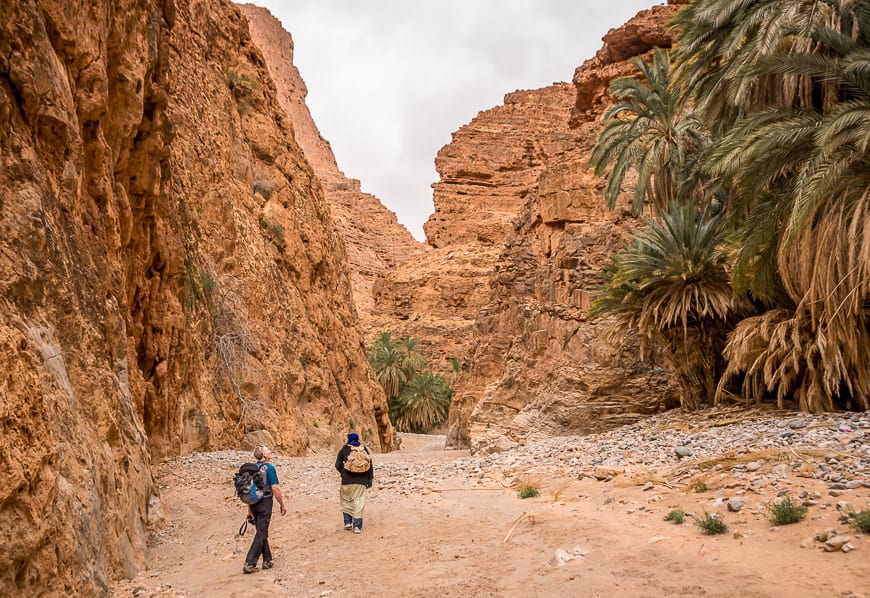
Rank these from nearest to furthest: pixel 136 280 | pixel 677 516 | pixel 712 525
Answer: pixel 712 525 → pixel 677 516 → pixel 136 280

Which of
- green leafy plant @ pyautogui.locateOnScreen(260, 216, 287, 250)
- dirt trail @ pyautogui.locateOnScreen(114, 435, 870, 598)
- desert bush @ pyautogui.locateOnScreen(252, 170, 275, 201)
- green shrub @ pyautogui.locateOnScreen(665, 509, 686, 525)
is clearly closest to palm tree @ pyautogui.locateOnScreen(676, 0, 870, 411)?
dirt trail @ pyautogui.locateOnScreen(114, 435, 870, 598)

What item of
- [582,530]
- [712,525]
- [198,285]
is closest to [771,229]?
[712,525]

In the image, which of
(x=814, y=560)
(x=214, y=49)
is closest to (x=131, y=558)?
(x=814, y=560)

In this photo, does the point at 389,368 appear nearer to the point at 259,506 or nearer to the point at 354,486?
the point at 354,486

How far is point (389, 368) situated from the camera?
121 feet

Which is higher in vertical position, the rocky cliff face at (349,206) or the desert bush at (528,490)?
the rocky cliff face at (349,206)

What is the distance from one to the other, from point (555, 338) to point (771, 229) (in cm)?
823

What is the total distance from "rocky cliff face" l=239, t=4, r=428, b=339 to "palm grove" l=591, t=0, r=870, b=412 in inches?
1517

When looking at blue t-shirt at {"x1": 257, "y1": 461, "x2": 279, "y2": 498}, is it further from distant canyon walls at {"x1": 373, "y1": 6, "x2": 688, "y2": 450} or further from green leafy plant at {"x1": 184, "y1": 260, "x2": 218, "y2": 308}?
distant canyon walls at {"x1": 373, "y1": 6, "x2": 688, "y2": 450}

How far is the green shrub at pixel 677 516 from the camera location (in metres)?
5.14

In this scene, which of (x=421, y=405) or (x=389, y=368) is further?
(x=389, y=368)

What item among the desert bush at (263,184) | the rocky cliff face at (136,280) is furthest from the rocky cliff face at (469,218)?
the rocky cliff face at (136,280)

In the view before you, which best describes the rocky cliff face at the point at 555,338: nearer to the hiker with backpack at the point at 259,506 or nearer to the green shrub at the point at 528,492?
the green shrub at the point at 528,492

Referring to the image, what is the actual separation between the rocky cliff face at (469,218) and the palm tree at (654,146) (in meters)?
27.1
